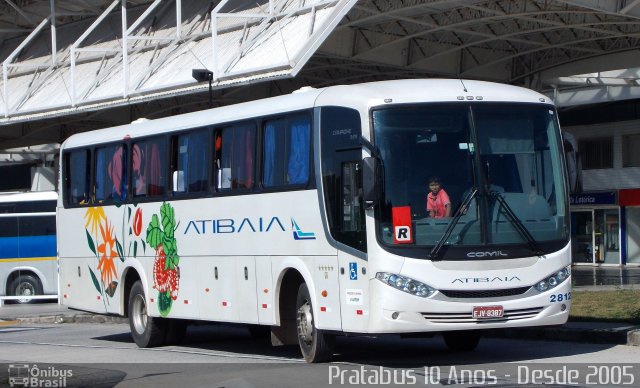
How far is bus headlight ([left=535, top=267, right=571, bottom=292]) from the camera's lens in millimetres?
14055

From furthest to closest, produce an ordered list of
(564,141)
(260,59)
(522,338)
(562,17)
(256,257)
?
(562,17) → (260,59) → (522,338) → (256,257) → (564,141)

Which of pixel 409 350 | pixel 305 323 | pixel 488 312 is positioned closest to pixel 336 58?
pixel 409 350

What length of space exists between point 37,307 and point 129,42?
42.9 feet

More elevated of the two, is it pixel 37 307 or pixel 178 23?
pixel 178 23

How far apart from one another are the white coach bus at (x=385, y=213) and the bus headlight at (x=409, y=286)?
14 millimetres

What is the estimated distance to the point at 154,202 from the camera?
19.1 meters

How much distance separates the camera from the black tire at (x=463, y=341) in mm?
15844

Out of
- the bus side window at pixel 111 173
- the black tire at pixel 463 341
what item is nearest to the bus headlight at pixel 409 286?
the black tire at pixel 463 341

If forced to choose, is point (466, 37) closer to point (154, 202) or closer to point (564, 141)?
point (154, 202)

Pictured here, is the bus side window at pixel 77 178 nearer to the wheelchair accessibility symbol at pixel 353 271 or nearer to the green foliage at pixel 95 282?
the green foliage at pixel 95 282

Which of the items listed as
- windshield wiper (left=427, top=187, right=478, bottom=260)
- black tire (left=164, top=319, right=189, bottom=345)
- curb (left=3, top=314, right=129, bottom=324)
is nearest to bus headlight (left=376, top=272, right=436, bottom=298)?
windshield wiper (left=427, top=187, right=478, bottom=260)

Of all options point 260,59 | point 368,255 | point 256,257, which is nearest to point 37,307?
point 260,59

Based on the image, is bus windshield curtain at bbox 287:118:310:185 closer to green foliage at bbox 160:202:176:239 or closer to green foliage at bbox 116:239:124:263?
green foliage at bbox 160:202:176:239

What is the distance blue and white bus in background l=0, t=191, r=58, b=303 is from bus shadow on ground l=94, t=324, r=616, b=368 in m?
15.8
